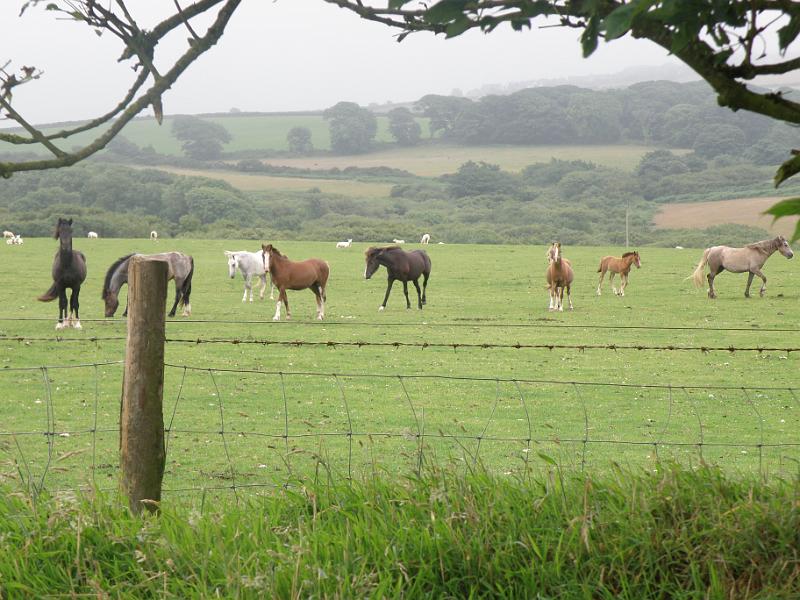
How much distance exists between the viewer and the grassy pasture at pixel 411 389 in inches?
334

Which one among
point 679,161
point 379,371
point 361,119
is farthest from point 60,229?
point 361,119

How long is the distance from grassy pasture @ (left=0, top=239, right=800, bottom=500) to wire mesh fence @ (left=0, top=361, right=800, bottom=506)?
0.13ft

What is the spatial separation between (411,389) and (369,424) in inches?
106

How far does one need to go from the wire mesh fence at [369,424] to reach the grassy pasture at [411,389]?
4 cm

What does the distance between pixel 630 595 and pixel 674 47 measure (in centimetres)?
205

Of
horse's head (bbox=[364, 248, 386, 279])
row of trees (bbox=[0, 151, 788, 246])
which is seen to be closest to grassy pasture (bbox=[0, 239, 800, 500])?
horse's head (bbox=[364, 248, 386, 279])

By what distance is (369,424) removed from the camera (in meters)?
10.9

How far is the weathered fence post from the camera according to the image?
433 cm

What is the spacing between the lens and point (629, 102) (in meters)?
157

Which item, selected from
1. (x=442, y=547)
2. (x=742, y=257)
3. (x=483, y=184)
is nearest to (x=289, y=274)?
(x=742, y=257)

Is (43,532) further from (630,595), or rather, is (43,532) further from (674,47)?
(674,47)

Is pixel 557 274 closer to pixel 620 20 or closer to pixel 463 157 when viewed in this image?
pixel 620 20

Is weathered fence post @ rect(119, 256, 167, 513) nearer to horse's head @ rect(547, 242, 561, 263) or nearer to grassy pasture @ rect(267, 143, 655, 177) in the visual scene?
horse's head @ rect(547, 242, 561, 263)

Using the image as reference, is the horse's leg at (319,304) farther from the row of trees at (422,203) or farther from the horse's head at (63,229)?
the row of trees at (422,203)
